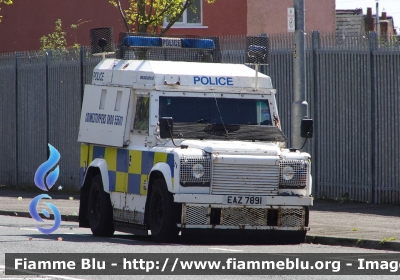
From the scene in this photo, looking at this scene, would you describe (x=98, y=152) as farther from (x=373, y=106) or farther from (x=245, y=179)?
(x=373, y=106)

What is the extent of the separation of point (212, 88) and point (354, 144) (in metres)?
5.96

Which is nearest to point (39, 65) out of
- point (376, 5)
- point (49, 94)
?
point (49, 94)

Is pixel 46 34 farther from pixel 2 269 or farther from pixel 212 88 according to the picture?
pixel 2 269

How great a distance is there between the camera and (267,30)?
37625 millimetres

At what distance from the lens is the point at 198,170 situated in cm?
1395

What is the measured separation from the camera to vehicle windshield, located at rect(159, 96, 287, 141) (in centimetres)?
1500

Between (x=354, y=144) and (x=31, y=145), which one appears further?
(x=31, y=145)

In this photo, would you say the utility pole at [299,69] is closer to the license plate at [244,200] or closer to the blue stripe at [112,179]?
the license plate at [244,200]

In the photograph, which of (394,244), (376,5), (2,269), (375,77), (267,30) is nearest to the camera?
(2,269)

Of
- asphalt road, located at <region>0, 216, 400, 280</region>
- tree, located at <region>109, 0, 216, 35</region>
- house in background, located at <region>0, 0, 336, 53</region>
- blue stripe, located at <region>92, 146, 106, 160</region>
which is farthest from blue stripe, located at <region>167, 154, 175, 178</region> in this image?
house in background, located at <region>0, 0, 336, 53</region>

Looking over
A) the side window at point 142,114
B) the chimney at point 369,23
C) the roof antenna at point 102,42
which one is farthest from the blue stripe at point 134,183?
the chimney at point 369,23

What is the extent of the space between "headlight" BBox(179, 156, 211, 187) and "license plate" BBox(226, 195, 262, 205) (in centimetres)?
38

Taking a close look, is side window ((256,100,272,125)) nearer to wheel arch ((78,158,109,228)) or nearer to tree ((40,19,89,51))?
wheel arch ((78,158,109,228))

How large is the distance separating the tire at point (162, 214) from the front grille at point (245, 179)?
648mm
